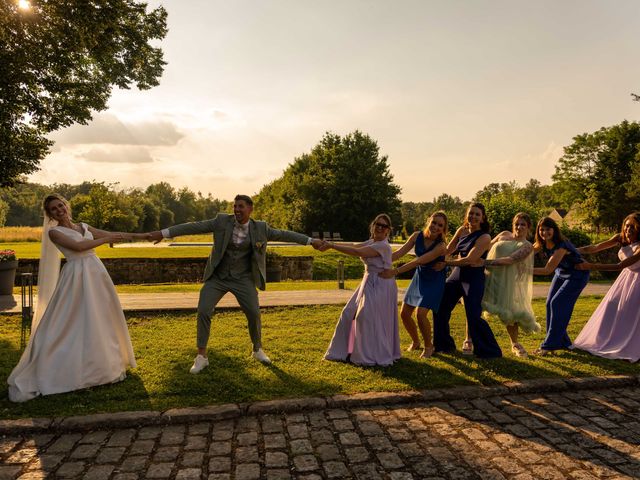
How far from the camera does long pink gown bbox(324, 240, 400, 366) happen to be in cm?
646

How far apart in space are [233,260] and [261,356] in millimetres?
1478

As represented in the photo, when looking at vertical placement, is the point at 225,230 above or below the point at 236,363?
above

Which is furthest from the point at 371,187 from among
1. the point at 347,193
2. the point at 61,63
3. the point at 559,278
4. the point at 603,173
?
the point at 559,278

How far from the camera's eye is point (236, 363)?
6.50 metres

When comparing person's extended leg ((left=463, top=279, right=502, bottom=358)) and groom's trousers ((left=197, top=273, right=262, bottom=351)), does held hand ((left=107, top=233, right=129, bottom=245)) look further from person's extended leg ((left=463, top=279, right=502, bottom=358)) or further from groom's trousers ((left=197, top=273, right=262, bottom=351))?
person's extended leg ((left=463, top=279, right=502, bottom=358))

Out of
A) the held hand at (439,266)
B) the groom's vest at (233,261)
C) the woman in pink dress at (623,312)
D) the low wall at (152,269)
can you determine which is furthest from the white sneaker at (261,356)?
the low wall at (152,269)

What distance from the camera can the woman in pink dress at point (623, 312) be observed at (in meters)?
6.97

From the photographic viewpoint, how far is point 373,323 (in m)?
6.46

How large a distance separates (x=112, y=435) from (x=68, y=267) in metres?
2.22

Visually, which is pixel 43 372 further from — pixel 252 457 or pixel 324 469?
pixel 324 469

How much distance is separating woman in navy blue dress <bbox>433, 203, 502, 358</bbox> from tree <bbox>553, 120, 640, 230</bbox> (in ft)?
174

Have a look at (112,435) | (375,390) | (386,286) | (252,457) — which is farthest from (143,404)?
(386,286)

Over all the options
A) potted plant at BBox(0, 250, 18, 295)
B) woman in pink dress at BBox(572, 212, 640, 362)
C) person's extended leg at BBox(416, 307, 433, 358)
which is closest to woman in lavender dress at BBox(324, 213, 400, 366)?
person's extended leg at BBox(416, 307, 433, 358)

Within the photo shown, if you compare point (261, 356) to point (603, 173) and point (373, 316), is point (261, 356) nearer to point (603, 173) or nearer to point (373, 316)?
point (373, 316)
